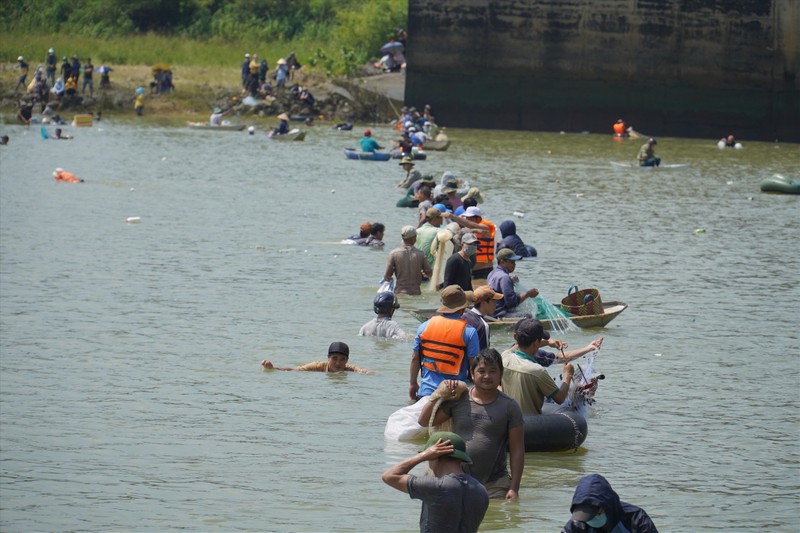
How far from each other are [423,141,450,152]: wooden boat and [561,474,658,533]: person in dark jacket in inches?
1591

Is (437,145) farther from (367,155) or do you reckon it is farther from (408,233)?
(408,233)

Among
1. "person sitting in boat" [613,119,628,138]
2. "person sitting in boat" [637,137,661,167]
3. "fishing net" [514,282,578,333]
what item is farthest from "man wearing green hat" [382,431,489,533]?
"person sitting in boat" [613,119,628,138]

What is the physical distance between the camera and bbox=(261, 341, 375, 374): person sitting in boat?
16.1 meters

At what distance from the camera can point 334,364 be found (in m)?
16.2

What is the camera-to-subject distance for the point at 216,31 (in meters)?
79.9

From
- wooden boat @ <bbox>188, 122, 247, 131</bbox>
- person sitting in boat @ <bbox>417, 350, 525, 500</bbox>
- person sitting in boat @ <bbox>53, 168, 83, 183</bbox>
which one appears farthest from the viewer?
wooden boat @ <bbox>188, 122, 247, 131</bbox>

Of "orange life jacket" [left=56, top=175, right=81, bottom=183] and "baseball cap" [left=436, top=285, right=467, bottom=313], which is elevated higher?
"baseball cap" [left=436, top=285, right=467, bottom=313]

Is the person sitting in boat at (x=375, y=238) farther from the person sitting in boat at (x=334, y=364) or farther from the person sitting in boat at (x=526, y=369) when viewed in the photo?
the person sitting in boat at (x=526, y=369)

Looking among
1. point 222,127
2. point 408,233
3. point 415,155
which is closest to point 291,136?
point 222,127

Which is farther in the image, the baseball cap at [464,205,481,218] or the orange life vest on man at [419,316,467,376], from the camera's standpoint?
the baseball cap at [464,205,481,218]

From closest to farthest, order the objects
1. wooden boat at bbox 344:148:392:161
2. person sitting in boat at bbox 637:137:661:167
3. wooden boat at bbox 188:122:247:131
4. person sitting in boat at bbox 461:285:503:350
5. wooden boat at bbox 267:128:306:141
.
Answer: person sitting in boat at bbox 461:285:503:350 < person sitting in boat at bbox 637:137:661:167 < wooden boat at bbox 344:148:392:161 < wooden boat at bbox 267:128:306:141 < wooden boat at bbox 188:122:247:131

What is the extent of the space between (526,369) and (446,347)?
0.80 metres

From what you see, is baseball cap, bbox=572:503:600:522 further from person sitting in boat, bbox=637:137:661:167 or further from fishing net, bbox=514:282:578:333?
person sitting in boat, bbox=637:137:661:167

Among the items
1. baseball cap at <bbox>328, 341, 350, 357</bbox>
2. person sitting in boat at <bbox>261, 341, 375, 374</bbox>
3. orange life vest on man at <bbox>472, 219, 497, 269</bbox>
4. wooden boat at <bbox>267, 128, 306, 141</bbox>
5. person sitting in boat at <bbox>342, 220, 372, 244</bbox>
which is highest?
orange life vest on man at <bbox>472, 219, 497, 269</bbox>
